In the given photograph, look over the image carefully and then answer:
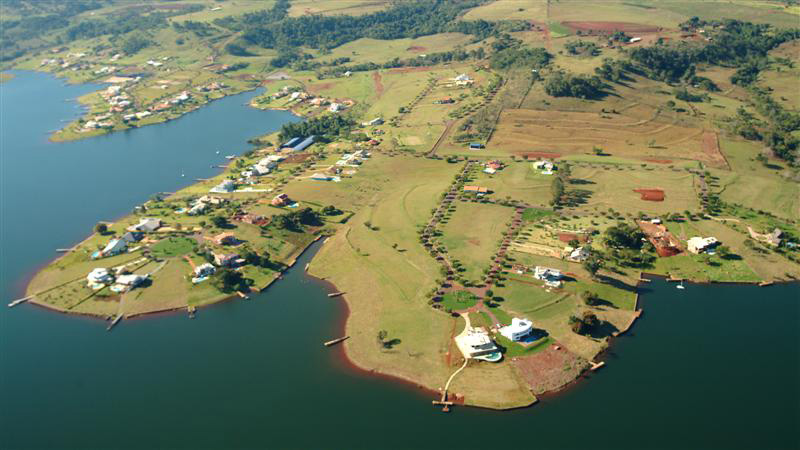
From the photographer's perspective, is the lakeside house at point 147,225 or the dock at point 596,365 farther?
the lakeside house at point 147,225

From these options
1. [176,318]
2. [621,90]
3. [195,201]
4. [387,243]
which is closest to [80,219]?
[195,201]

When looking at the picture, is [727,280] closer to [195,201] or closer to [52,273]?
[195,201]

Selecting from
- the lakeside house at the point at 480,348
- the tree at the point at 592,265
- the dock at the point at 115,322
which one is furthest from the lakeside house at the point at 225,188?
the tree at the point at 592,265

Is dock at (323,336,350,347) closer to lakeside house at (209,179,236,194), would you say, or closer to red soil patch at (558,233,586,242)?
red soil patch at (558,233,586,242)

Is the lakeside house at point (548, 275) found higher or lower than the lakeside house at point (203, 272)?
lower

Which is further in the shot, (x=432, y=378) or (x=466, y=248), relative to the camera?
(x=466, y=248)

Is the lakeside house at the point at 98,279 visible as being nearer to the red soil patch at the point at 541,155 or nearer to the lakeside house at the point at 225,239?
the lakeside house at the point at 225,239

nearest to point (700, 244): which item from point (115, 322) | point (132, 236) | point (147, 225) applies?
point (115, 322)
